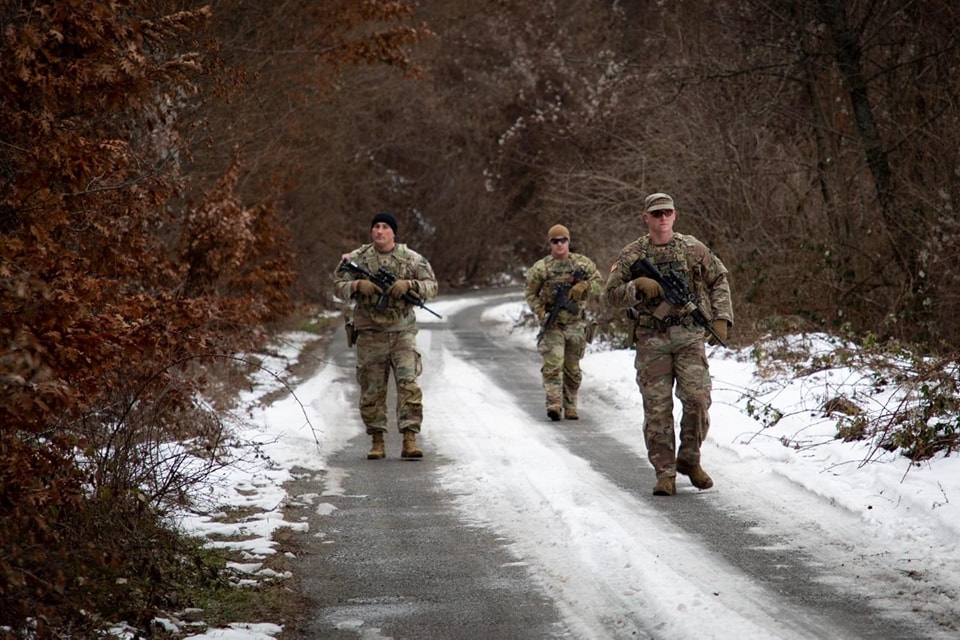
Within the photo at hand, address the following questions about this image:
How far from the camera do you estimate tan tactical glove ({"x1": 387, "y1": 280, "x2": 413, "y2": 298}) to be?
31.4 ft

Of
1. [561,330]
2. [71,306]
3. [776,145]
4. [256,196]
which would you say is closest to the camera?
[71,306]

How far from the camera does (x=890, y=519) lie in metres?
6.62

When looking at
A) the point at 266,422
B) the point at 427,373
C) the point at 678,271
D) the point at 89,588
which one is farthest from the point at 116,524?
the point at 427,373

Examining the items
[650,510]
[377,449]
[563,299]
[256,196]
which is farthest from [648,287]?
[256,196]

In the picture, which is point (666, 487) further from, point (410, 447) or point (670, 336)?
point (410, 447)

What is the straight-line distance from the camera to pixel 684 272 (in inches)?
311

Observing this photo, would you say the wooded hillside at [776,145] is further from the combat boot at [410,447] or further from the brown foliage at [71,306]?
the brown foliage at [71,306]

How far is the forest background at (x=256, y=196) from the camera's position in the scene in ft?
16.2

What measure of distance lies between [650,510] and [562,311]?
5.00 metres

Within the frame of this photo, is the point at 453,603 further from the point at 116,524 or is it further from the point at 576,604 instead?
the point at 116,524

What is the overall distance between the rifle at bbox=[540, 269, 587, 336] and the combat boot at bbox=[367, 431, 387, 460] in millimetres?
2880

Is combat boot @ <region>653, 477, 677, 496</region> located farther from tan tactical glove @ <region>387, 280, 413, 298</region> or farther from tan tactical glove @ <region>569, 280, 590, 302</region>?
tan tactical glove @ <region>569, 280, 590, 302</region>

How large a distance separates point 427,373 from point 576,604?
427 inches

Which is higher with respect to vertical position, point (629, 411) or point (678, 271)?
point (678, 271)
